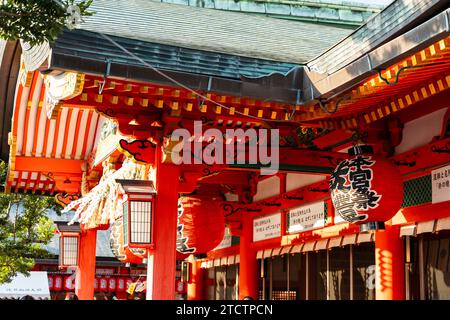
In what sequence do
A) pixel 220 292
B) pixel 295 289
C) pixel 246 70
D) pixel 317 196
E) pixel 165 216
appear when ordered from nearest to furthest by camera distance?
pixel 246 70, pixel 165 216, pixel 317 196, pixel 295 289, pixel 220 292

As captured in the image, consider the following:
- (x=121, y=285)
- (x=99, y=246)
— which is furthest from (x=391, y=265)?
(x=99, y=246)

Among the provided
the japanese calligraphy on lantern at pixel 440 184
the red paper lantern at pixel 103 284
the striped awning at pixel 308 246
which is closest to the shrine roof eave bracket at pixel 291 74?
the japanese calligraphy on lantern at pixel 440 184

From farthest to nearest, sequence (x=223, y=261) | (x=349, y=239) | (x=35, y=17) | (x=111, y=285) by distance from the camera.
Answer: (x=111, y=285)
(x=223, y=261)
(x=349, y=239)
(x=35, y=17)

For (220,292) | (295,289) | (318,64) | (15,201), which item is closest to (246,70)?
(318,64)

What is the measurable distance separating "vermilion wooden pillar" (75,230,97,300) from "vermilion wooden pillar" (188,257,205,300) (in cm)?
265

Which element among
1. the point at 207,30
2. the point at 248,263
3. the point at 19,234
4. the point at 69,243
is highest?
the point at 207,30

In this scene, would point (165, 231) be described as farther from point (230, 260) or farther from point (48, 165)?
point (48, 165)

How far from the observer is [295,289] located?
12.4m

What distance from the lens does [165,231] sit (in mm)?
8609

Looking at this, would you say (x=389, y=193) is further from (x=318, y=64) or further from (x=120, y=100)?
(x=120, y=100)

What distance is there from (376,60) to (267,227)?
630cm

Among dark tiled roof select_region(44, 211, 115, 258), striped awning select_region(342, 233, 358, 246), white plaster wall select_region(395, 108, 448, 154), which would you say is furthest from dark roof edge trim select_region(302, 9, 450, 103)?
dark tiled roof select_region(44, 211, 115, 258)
